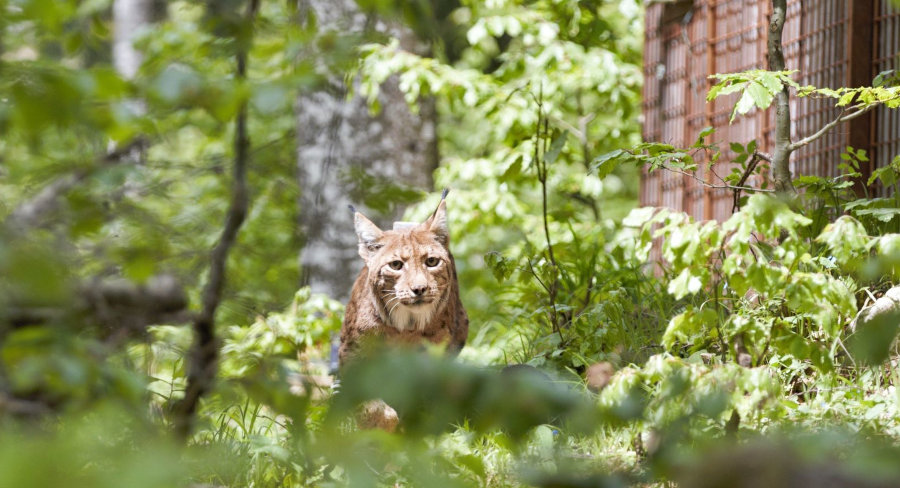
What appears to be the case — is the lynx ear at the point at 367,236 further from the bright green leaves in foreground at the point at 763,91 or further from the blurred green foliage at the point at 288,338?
the bright green leaves in foreground at the point at 763,91

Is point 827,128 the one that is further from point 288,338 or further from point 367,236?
point 288,338

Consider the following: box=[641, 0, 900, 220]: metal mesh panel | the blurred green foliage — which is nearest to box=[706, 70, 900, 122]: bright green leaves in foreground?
the blurred green foliage

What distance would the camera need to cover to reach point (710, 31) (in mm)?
7828

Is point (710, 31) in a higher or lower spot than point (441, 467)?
higher

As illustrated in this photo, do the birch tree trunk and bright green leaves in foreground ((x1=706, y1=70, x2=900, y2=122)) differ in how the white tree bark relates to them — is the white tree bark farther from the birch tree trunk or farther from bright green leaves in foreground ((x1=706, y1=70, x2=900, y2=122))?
bright green leaves in foreground ((x1=706, y1=70, x2=900, y2=122))

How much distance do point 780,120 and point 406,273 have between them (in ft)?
7.14

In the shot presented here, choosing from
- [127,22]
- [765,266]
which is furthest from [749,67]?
[127,22]

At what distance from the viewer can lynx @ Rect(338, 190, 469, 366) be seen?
4.89 meters

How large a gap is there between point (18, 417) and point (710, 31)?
697 cm

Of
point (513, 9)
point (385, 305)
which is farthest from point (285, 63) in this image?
point (513, 9)

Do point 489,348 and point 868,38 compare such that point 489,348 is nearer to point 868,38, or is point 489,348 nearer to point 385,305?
point 385,305

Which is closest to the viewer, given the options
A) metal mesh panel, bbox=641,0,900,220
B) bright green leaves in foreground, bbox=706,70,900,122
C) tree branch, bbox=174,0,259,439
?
tree branch, bbox=174,0,259,439

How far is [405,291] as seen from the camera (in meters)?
4.83

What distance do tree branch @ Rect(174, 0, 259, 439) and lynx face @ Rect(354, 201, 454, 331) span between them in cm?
278
